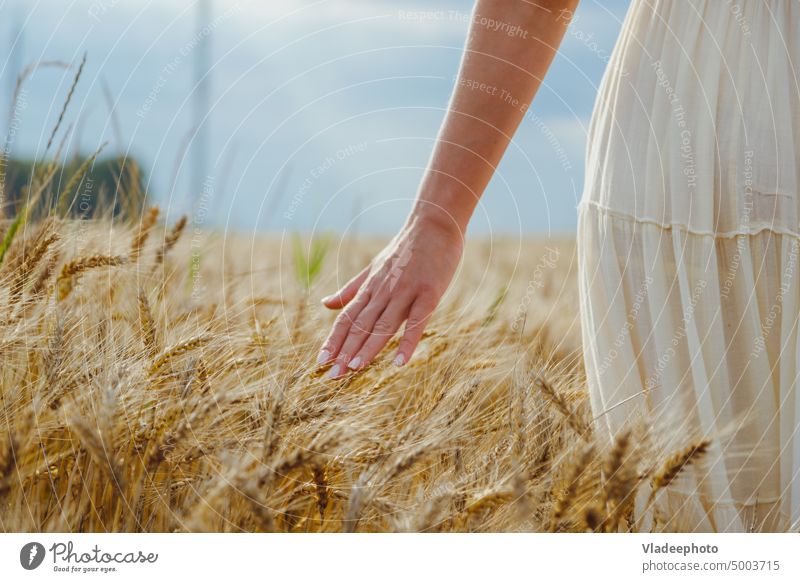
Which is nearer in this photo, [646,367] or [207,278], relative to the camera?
[646,367]

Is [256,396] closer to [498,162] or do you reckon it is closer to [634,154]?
[498,162]

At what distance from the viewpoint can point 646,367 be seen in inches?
33.0

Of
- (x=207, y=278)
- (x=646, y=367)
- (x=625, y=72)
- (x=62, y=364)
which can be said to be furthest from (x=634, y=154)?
(x=207, y=278)

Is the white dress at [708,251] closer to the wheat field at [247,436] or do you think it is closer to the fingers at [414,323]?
the wheat field at [247,436]

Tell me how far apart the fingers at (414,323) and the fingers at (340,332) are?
0.06 meters

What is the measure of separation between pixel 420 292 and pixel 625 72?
36 cm

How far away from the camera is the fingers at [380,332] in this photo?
2.85 feet

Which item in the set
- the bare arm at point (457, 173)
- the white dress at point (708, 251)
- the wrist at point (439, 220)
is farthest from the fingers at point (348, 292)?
the white dress at point (708, 251)

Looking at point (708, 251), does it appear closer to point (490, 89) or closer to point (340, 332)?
point (490, 89)

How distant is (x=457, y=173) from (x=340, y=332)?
0.25 m

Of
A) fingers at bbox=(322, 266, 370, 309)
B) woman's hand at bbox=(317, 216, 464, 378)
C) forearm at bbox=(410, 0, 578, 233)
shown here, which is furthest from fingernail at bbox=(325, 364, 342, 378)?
forearm at bbox=(410, 0, 578, 233)

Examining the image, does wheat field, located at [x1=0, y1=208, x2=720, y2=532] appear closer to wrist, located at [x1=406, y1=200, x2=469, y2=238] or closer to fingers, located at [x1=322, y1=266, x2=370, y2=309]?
fingers, located at [x1=322, y1=266, x2=370, y2=309]

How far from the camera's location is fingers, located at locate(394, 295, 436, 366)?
867 millimetres
